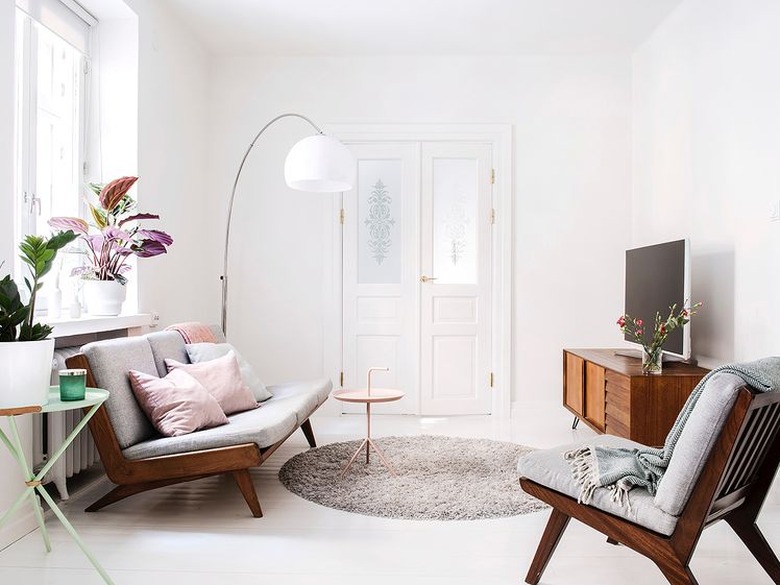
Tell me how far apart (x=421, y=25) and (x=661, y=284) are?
242 cm

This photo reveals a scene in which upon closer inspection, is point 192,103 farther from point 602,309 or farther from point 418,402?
point 602,309

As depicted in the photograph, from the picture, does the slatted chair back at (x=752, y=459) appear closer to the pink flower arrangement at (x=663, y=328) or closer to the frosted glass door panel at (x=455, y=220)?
the pink flower arrangement at (x=663, y=328)

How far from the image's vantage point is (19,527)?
107 inches

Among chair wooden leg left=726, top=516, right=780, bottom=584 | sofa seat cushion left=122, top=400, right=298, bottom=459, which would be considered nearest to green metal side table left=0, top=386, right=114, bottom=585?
sofa seat cushion left=122, top=400, right=298, bottom=459

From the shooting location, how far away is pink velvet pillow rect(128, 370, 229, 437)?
9.73 ft

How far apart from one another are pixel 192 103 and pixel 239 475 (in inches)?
124

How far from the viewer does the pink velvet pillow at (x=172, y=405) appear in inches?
117

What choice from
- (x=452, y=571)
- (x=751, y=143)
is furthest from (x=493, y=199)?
(x=452, y=571)

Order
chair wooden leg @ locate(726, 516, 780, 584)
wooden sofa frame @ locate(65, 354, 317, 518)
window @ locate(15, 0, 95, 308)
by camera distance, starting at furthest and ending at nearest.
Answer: window @ locate(15, 0, 95, 308) → wooden sofa frame @ locate(65, 354, 317, 518) → chair wooden leg @ locate(726, 516, 780, 584)

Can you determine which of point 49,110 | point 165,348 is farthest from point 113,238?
point 49,110

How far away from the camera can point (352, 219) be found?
5.38 m

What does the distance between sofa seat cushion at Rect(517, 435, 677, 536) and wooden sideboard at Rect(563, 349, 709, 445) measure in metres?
1.03

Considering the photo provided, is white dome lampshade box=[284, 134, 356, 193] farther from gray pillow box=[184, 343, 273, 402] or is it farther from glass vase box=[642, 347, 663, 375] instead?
glass vase box=[642, 347, 663, 375]

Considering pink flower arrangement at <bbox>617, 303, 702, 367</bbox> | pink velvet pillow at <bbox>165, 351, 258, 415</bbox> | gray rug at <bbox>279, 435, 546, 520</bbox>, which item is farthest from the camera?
pink flower arrangement at <bbox>617, 303, 702, 367</bbox>
